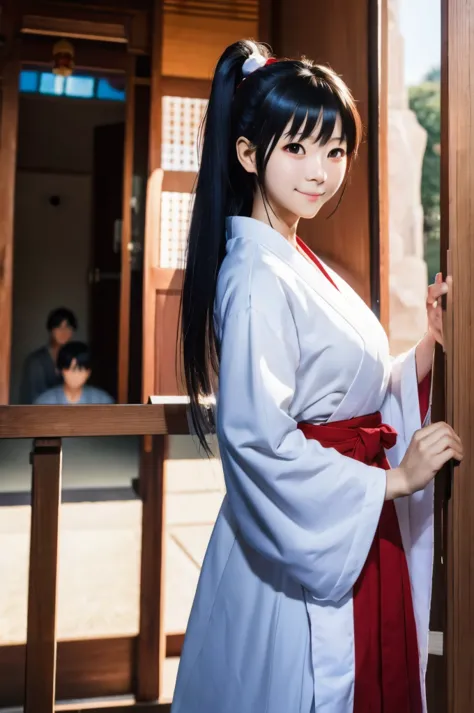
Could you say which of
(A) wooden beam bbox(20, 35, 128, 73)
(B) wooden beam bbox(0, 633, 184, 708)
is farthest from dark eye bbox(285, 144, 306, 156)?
(A) wooden beam bbox(20, 35, 128, 73)

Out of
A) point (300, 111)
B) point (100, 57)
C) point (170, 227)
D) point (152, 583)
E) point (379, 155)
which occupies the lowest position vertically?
point (152, 583)

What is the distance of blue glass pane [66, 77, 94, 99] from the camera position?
261 inches

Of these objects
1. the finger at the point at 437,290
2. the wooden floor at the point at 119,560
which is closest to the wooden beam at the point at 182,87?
the wooden floor at the point at 119,560

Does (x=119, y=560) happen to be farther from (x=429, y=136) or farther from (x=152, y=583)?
(x=429, y=136)

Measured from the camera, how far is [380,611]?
136 centimetres

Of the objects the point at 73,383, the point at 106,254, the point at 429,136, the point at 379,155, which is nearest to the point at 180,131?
the point at 73,383

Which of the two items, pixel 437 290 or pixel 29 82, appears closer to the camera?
pixel 437 290

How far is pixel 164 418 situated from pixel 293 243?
1.74 feet

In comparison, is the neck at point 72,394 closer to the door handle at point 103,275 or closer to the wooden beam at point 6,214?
the wooden beam at point 6,214

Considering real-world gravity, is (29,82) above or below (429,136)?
below

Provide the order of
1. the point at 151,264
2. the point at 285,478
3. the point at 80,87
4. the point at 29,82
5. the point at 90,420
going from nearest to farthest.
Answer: the point at 285,478 → the point at 90,420 → the point at 151,264 → the point at 29,82 → the point at 80,87

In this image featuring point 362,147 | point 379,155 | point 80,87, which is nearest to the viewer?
point 379,155

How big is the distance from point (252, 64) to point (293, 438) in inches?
30.9

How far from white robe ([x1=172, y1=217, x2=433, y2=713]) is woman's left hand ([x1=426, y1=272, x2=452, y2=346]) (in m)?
0.12
